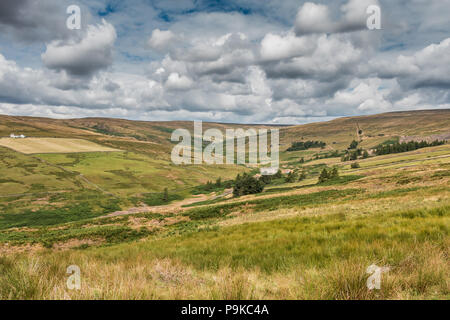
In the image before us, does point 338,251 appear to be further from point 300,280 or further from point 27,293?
point 27,293

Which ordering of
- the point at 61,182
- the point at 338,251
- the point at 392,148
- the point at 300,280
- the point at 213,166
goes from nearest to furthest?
the point at 300,280
the point at 338,251
the point at 61,182
the point at 392,148
the point at 213,166

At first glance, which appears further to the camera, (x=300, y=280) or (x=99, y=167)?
(x=99, y=167)

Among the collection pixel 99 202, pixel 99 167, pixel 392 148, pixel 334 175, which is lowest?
pixel 99 202

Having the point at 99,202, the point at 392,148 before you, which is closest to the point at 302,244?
the point at 99,202

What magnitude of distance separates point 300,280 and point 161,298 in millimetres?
2406

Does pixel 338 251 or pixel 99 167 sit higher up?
pixel 99 167

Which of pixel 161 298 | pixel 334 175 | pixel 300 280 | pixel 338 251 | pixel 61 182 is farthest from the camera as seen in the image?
pixel 61 182

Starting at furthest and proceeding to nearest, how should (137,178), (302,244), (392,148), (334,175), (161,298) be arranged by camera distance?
1. (392,148)
2. (137,178)
3. (334,175)
4. (302,244)
5. (161,298)

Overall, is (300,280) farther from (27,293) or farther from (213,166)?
(213,166)

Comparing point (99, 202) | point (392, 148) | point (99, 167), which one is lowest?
point (99, 202)

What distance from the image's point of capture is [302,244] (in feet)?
25.1

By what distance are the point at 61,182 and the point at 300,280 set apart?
124359mm

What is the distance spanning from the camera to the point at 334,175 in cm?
6862
